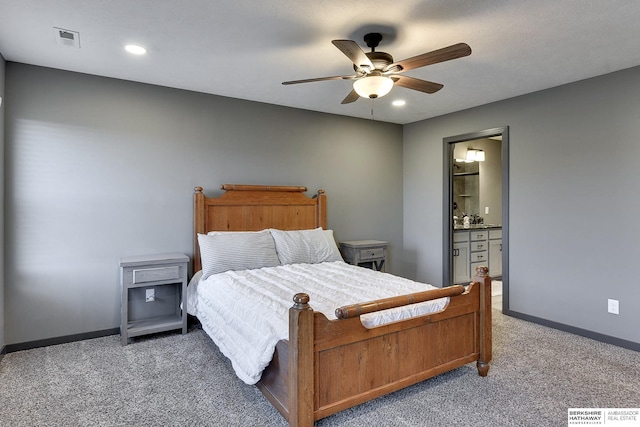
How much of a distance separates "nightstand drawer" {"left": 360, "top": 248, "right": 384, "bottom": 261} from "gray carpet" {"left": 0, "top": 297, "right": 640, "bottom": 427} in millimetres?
1759

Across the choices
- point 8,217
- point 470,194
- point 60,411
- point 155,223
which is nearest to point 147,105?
point 155,223

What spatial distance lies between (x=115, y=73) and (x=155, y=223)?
4.67 feet

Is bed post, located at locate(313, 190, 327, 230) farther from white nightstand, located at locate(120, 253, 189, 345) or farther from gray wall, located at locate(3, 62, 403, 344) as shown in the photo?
white nightstand, located at locate(120, 253, 189, 345)

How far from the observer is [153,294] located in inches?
145

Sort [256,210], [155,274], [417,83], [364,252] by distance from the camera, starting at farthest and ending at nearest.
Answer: [364,252] < [256,210] < [155,274] < [417,83]

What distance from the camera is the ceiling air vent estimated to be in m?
2.55

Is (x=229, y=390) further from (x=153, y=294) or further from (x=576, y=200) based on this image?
(x=576, y=200)

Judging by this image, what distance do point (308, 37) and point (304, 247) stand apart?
2118 mm

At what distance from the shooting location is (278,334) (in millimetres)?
2047

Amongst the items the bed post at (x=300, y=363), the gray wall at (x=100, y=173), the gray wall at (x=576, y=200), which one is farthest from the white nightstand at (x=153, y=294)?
the gray wall at (x=576, y=200)

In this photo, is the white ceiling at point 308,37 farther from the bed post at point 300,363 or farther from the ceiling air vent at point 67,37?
the bed post at point 300,363

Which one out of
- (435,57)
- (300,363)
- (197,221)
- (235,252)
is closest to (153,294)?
(197,221)

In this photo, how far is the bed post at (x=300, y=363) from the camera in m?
1.87

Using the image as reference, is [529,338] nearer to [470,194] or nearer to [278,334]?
[278,334]
